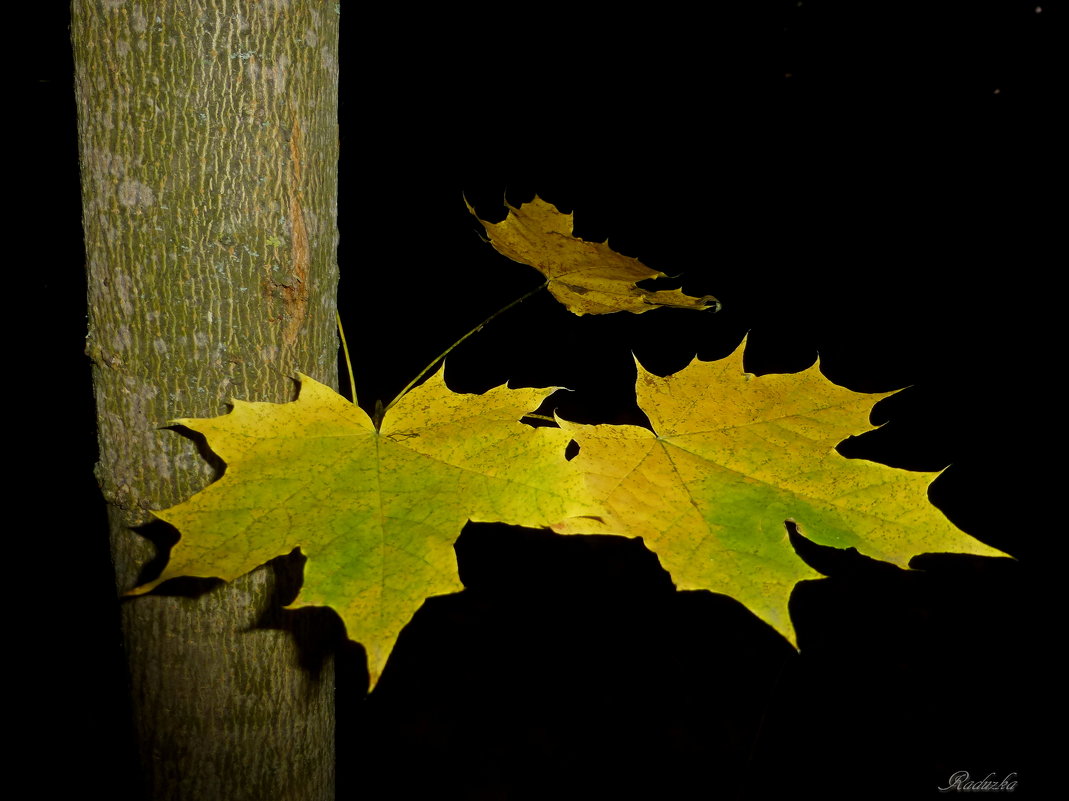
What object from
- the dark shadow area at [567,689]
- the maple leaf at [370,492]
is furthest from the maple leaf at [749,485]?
the dark shadow area at [567,689]

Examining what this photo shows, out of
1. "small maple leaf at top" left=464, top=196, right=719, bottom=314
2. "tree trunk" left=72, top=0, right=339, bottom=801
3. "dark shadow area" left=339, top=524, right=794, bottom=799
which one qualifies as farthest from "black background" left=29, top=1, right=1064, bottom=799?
"small maple leaf at top" left=464, top=196, right=719, bottom=314

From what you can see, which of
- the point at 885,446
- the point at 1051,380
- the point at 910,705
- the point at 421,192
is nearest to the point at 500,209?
the point at 421,192

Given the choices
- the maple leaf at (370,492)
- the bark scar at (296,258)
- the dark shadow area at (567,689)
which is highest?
the bark scar at (296,258)

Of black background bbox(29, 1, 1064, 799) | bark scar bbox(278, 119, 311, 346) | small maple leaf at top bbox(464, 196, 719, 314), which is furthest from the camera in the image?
black background bbox(29, 1, 1064, 799)
